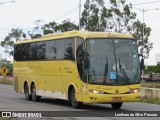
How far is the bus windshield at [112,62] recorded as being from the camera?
20.0 metres

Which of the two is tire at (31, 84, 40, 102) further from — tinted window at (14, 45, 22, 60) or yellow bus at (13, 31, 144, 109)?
yellow bus at (13, 31, 144, 109)

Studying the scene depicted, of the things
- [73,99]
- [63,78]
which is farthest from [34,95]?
[73,99]

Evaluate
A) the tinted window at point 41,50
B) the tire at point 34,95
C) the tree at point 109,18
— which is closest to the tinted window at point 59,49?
the tinted window at point 41,50

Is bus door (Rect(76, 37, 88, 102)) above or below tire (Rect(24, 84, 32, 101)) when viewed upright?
above

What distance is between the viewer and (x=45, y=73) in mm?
25312

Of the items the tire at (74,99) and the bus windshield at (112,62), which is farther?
the tire at (74,99)

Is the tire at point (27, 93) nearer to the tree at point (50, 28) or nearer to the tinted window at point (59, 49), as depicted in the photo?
the tinted window at point (59, 49)

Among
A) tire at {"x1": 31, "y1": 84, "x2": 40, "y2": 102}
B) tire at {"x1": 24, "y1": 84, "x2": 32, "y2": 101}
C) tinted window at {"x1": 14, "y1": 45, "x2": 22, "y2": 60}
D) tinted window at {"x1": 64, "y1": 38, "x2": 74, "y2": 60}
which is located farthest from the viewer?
tinted window at {"x1": 14, "y1": 45, "x2": 22, "y2": 60}

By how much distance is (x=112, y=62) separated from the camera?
20.2 metres

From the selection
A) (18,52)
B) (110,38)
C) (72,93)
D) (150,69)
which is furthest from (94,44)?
(150,69)

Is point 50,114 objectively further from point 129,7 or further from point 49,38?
point 129,7

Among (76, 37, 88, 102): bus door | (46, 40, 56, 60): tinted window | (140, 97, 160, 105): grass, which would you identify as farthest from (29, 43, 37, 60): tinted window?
(140, 97, 160, 105): grass

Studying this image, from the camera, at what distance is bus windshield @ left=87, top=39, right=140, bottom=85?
20.0 m

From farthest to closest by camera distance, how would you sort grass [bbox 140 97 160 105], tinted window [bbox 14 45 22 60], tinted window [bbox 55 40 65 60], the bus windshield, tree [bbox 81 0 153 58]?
tree [bbox 81 0 153 58] < tinted window [bbox 14 45 22 60] < grass [bbox 140 97 160 105] < tinted window [bbox 55 40 65 60] < the bus windshield
